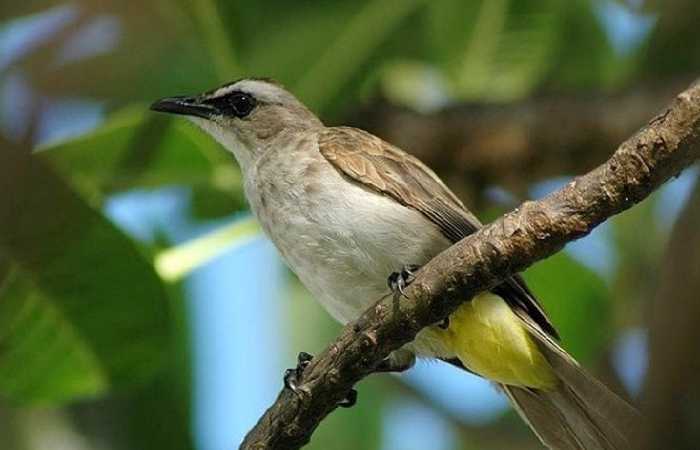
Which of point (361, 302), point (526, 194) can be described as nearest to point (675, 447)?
point (361, 302)

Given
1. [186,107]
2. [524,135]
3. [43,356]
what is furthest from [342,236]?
[524,135]

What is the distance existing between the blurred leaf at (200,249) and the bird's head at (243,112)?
1.25 feet

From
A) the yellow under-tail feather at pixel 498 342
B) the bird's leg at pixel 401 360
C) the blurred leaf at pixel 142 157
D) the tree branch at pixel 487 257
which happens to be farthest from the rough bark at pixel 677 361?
the blurred leaf at pixel 142 157

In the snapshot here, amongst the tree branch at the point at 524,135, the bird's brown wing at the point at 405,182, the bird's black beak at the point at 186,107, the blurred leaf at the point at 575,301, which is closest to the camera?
the bird's brown wing at the point at 405,182

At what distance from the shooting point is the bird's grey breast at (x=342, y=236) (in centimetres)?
300

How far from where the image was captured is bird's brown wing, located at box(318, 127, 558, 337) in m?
2.97

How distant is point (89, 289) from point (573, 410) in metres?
1.53

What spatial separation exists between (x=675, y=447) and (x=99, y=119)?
420cm

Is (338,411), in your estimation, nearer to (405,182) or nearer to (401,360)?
(401,360)

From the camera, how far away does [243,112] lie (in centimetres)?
406

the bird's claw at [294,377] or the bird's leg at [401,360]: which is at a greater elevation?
the bird's leg at [401,360]

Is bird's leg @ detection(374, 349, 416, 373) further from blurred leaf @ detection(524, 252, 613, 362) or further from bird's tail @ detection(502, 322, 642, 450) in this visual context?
blurred leaf @ detection(524, 252, 613, 362)

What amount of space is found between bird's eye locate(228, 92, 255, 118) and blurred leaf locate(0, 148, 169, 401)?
0.67 m

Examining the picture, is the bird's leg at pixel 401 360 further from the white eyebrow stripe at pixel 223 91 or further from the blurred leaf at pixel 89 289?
the white eyebrow stripe at pixel 223 91
